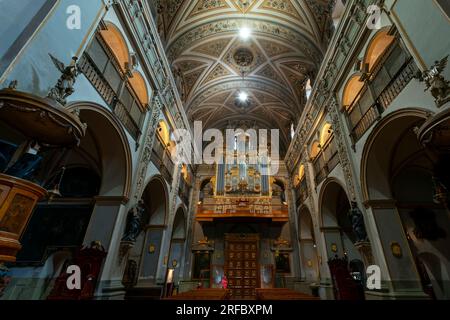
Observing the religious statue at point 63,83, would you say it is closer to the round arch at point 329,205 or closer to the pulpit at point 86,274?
the pulpit at point 86,274

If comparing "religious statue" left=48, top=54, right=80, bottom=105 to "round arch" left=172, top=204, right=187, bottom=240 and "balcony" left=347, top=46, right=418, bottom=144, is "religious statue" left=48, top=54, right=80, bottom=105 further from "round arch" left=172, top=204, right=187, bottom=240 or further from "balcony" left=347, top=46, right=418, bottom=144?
"round arch" left=172, top=204, right=187, bottom=240

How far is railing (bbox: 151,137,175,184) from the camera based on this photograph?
28.9ft

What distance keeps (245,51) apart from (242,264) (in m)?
13.0

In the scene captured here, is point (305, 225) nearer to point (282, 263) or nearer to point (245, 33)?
→ point (282, 263)

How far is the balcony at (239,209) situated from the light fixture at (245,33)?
31.0 ft

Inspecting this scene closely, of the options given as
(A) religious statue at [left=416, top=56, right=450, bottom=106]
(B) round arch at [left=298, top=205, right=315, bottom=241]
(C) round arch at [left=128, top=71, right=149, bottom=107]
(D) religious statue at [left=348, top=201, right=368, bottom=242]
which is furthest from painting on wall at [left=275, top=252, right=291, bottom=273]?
(A) religious statue at [left=416, top=56, right=450, bottom=106]

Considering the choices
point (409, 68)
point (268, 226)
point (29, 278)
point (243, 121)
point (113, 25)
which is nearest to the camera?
point (409, 68)

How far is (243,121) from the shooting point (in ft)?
59.5

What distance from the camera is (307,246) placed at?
1315 cm

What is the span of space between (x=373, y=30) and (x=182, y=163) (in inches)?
398

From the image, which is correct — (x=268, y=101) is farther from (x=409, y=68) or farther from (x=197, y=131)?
(x=409, y=68)

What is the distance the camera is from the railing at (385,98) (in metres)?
4.89

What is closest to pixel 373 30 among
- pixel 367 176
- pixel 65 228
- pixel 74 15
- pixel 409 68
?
pixel 409 68

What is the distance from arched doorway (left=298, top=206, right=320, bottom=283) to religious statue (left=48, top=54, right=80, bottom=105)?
39.7 feet
